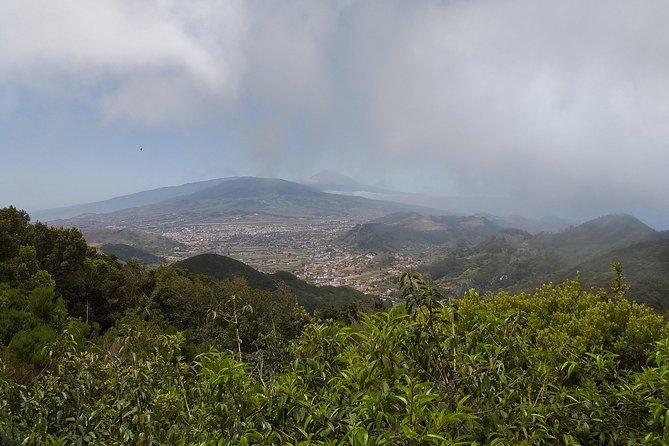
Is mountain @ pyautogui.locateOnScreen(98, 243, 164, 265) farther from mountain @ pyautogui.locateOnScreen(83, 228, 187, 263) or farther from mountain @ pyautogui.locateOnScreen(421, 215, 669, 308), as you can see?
mountain @ pyautogui.locateOnScreen(421, 215, 669, 308)

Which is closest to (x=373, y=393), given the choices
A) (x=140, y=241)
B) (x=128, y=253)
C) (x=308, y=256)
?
(x=128, y=253)

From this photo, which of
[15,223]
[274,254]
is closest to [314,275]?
[274,254]

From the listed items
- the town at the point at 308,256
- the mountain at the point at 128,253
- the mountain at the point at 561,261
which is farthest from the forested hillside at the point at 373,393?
the mountain at the point at 128,253

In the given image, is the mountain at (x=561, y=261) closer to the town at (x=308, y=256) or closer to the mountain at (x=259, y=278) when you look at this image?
the town at (x=308, y=256)

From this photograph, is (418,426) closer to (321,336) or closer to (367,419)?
(367,419)

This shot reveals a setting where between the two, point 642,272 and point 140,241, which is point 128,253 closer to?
point 140,241

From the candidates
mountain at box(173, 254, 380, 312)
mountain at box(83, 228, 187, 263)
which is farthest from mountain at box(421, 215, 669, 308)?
mountain at box(83, 228, 187, 263)
